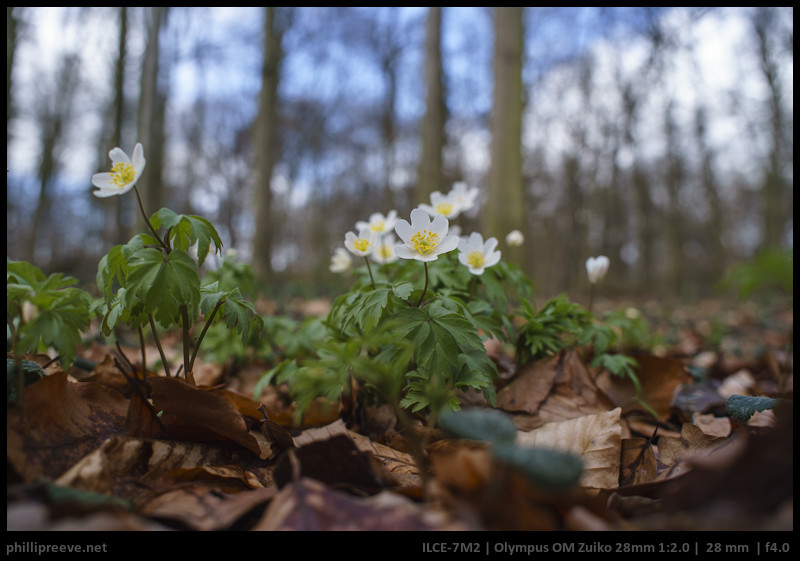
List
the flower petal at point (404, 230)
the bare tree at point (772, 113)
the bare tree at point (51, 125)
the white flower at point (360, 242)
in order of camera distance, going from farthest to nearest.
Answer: the bare tree at point (772, 113) → the bare tree at point (51, 125) → the white flower at point (360, 242) → the flower petal at point (404, 230)

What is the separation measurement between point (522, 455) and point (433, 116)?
24.4 ft

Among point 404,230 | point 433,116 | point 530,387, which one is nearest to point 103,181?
point 404,230

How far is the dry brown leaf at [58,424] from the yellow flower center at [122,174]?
596mm

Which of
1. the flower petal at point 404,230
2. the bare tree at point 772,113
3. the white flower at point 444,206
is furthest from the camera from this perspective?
the bare tree at point 772,113

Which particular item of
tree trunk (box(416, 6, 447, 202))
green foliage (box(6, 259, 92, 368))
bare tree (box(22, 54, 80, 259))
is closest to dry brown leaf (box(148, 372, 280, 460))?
green foliage (box(6, 259, 92, 368))

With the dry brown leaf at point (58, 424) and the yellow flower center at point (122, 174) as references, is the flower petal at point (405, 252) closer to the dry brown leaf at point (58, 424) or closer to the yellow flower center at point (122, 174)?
the yellow flower center at point (122, 174)

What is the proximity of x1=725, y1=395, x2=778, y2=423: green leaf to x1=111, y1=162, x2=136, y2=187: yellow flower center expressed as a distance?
6.58 feet

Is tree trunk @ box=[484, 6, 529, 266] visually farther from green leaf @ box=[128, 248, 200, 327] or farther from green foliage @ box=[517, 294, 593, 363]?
green leaf @ box=[128, 248, 200, 327]

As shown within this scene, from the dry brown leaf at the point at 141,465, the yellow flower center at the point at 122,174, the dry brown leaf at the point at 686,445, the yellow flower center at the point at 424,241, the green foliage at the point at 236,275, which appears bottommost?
the dry brown leaf at the point at 686,445

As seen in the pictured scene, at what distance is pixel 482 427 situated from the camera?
88cm

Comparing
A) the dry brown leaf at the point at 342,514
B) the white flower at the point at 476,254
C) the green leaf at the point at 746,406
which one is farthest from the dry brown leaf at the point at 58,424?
the green leaf at the point at 746,406

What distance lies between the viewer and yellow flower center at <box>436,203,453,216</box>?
2041mm

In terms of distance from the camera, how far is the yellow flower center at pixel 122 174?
1389mm
